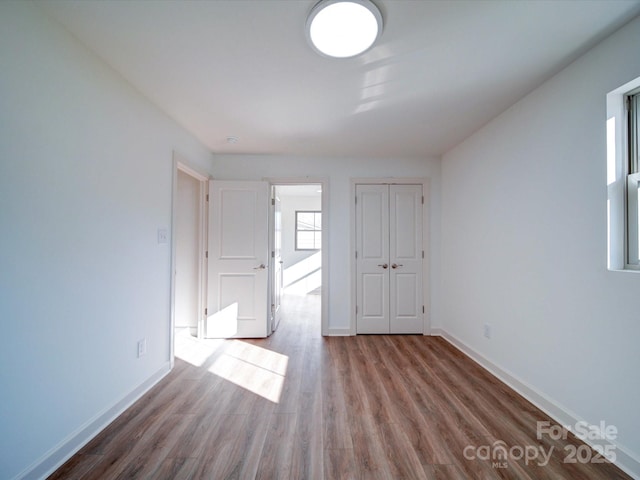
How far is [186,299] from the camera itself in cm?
355

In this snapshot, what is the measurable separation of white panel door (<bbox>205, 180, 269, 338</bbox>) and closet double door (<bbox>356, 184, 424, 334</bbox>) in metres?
1.29

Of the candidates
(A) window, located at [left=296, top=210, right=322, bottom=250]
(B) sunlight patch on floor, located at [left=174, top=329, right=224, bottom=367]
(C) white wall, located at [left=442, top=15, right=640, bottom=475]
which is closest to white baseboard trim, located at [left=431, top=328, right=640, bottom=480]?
(C) white wall, located at [left=442, top=15, right=640, bottom=475]

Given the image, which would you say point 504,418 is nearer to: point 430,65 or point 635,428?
point 635,428

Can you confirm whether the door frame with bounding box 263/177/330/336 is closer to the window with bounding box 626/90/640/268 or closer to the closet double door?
the closet double door

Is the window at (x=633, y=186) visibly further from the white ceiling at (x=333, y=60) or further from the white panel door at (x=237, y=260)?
the white panel door at (x=237, y=260)

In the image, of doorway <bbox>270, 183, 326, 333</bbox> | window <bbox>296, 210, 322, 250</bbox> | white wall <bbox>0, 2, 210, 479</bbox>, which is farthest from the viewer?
window <bbox>296, 210, 322, 250</bbox>

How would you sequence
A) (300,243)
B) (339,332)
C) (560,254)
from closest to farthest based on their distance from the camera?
(560,254) → (339,332) → (300,243)

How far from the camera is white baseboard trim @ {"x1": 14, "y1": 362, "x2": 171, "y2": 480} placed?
4.47 ft

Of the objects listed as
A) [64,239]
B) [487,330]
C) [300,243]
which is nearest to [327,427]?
[487,330]

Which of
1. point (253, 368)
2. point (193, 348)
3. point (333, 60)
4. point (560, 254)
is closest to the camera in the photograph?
point (333, 60)

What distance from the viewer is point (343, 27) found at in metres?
1.49

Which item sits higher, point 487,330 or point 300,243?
point 300,243

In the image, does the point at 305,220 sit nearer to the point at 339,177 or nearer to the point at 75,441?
the point at 339,177

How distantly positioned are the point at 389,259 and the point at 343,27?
2.76 meters
